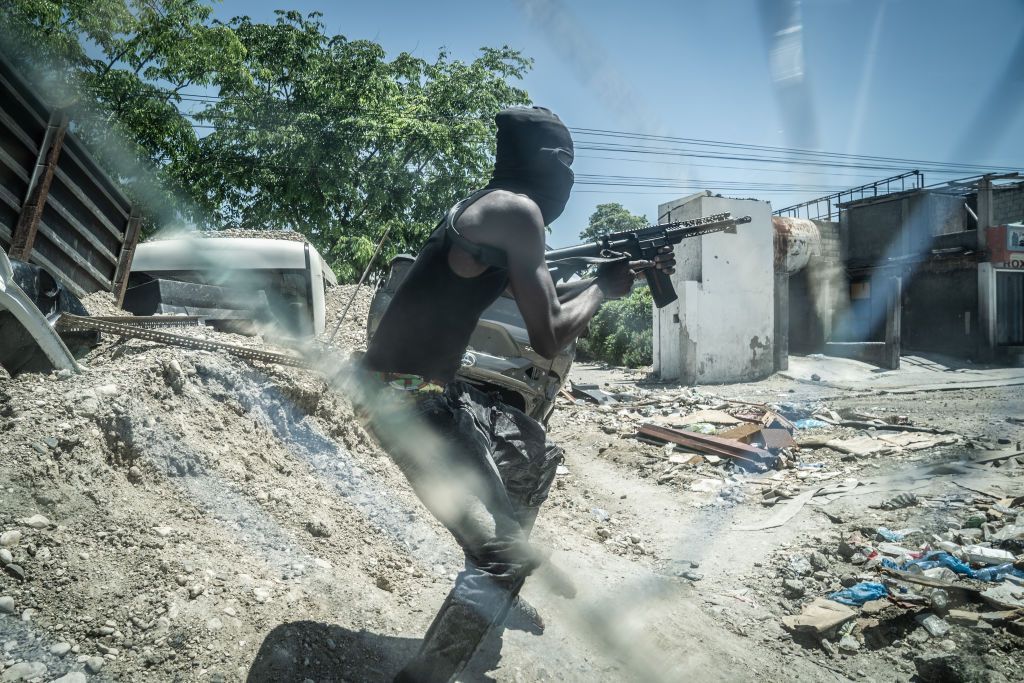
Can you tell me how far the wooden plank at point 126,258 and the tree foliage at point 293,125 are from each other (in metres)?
5.46

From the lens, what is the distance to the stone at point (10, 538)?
1.88 metres

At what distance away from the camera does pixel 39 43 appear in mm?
7988

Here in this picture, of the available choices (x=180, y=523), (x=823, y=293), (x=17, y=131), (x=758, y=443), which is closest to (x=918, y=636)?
(x=180, y=523)

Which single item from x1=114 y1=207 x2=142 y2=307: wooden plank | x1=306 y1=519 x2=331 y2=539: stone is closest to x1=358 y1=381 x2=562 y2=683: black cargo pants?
x1=306 y1=519 x2=331 y2=539: stone

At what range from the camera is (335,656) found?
6.45 ft

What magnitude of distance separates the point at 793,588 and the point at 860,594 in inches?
11.9

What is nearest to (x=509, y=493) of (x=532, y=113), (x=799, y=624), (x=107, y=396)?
(x=532, y=113)

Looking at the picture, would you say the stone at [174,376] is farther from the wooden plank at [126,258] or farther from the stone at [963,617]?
the stone at [963,617]

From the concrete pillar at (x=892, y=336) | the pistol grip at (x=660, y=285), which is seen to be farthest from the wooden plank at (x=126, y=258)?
the concrete pillar at (x=892, y=336)

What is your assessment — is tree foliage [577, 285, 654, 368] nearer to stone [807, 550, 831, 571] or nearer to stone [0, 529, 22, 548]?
stone [807, 550, 831, 571]

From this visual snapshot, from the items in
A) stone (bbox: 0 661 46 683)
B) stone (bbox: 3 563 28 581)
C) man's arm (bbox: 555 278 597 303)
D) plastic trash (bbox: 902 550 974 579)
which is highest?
man's arm (bbox: 555 278 597 303)

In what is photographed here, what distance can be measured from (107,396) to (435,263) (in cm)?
166

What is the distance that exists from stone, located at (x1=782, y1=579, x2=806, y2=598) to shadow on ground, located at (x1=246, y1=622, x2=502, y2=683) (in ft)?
5.43

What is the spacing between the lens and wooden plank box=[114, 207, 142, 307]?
4.44 metres
